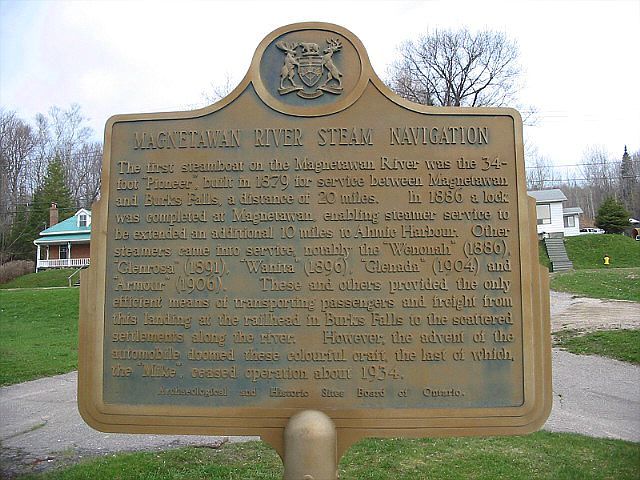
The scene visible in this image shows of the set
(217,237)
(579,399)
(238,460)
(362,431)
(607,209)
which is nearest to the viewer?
(362,431)

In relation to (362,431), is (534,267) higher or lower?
higher

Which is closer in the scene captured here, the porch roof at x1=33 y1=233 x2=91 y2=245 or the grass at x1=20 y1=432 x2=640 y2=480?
the grass at x1=20 y1=432 x2=640 y2=480

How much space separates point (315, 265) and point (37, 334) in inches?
670

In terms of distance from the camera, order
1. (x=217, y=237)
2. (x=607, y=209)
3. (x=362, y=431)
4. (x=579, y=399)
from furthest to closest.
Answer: (x=607, y=209) → (x=579, y=399) → (x=217, y=237) → (x=362, y=431)

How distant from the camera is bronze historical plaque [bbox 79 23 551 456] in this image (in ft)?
11.9

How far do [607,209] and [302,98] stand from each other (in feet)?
138

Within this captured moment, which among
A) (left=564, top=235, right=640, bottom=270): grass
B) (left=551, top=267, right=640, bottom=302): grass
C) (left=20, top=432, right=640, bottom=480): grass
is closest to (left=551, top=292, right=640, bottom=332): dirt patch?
(left=551, top=267, right=640, bottom=302): grass

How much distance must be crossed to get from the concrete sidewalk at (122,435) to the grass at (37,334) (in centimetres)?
134

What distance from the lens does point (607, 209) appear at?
3978cm

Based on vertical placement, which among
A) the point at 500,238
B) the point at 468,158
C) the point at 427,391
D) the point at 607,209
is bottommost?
the point at 427,391

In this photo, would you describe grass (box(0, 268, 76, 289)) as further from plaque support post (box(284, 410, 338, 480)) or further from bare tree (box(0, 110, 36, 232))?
plaque support post (box(284, 410, 338, 480))

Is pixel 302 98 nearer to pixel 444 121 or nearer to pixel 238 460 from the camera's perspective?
pixel 444 121

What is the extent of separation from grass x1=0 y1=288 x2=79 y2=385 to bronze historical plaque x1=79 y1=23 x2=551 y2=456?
8769 millimetres

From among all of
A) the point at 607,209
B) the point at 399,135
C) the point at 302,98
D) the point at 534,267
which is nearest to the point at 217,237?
the point at 302,98
